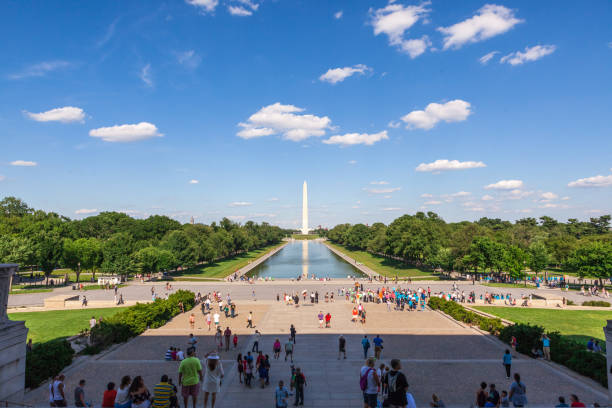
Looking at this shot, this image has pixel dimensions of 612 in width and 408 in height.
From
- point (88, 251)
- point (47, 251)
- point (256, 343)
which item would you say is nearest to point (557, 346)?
point (256, 343)

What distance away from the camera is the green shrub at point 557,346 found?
51.9ft

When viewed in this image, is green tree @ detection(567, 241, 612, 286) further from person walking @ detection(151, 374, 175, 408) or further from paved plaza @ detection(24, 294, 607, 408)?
person walking @ detection(151, 374, 175, 408)

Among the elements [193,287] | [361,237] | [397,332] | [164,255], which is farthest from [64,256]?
[361,237]

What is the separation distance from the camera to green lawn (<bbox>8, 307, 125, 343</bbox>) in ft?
82.1

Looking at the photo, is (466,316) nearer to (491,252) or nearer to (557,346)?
(557,346)

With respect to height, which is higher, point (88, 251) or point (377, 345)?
point (88, 251)

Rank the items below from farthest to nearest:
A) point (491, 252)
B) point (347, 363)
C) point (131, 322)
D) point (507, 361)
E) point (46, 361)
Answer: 1. point (491, 252)
2. point (131, 322)
3. point (347, 363)
4. point (46, 361)
5. point (507, 361)

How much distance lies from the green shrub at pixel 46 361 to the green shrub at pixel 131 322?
7.36ft

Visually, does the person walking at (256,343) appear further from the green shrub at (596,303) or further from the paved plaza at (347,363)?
the green shrub at (596,303)

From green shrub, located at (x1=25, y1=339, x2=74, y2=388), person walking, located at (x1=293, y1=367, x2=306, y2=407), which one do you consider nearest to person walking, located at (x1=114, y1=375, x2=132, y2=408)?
person walking, located at (x1=293, y1=367, x2=306, y2=407)

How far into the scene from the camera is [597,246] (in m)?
48.3

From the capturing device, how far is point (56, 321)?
29.1 meters

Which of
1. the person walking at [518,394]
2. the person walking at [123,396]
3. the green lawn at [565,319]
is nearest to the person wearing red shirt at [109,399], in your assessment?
the person walking at [123,396]

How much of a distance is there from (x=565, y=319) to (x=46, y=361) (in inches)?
1487
